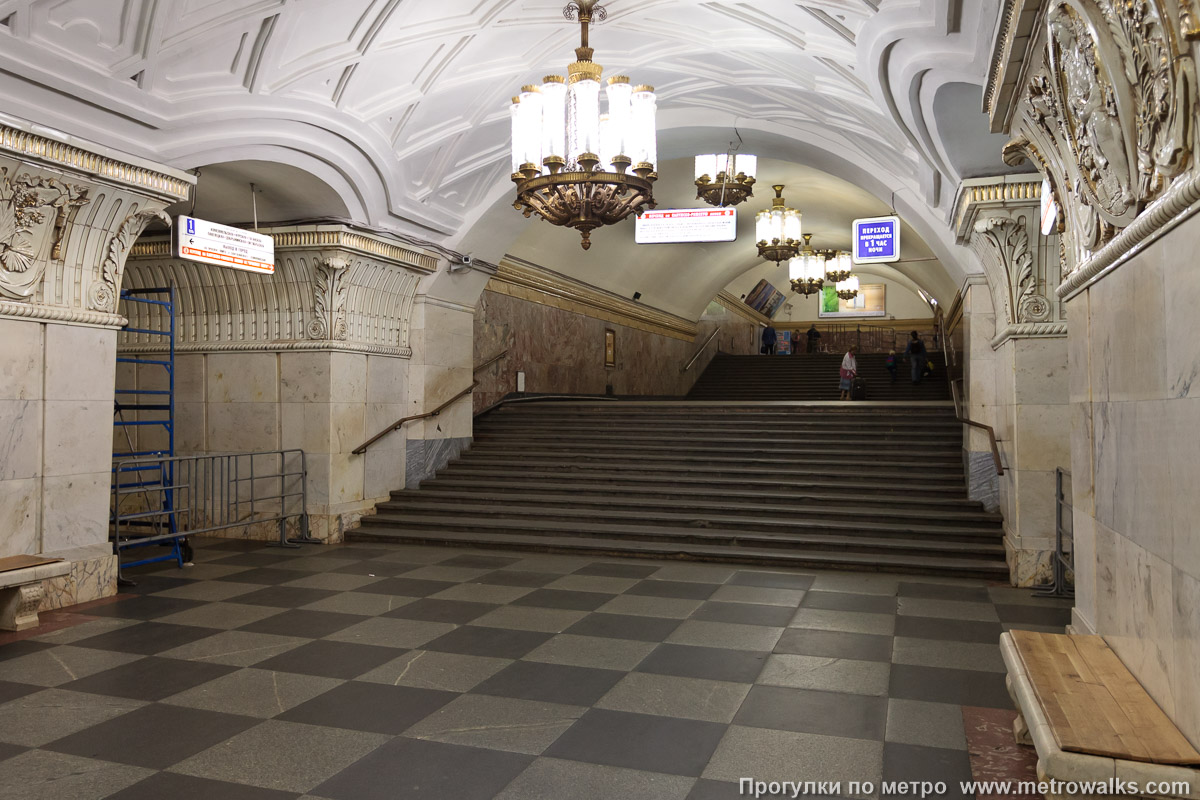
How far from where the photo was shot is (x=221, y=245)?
747 cm


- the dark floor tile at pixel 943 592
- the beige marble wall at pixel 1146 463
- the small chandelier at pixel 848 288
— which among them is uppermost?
the small chandelier at pixel 848 288

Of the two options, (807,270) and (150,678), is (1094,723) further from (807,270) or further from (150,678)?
(807,270)

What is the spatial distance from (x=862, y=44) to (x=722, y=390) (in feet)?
56.5

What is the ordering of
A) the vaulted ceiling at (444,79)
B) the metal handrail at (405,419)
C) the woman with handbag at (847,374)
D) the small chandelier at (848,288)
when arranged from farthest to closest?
the small chandelier at (848,288), the woman with handbag at (847,374), the metal handrail at (405,419), the vaulted ceiling at (444,79)

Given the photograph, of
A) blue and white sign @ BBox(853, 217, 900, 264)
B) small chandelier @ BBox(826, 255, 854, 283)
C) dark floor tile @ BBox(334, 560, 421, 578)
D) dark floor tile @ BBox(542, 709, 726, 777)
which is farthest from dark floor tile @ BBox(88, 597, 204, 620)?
small chandelier @ BBox(826, 255, 854, 283)

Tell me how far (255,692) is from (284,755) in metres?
0.91

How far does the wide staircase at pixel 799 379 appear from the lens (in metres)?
20.7

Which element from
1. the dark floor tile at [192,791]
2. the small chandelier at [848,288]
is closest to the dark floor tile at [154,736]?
the dark floor tile at [192,791]

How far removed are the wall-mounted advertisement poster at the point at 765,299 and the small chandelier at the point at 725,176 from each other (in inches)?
708

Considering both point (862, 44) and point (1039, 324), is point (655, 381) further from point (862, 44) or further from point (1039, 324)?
point (862, 44)

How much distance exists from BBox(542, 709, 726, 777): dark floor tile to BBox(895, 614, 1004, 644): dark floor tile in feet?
7.35

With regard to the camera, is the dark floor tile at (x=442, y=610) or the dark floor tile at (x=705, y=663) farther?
the dark floor tile at (x=442, y=610)

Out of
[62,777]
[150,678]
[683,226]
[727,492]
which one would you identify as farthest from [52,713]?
[683,226]

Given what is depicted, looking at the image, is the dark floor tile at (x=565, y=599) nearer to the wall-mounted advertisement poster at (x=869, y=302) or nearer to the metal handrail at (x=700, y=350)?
the metal handrail at (x=700, y=350)
